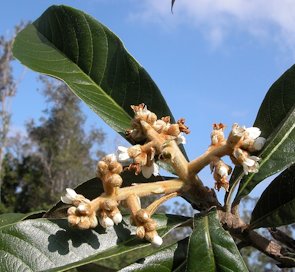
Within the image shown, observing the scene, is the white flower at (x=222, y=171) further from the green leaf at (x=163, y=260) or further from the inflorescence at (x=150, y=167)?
the green leaf at (x=163, y=260)

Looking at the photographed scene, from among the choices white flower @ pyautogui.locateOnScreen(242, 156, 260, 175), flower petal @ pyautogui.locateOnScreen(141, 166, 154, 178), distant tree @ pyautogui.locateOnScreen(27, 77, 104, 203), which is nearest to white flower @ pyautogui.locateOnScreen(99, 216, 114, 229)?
flower petal @ pyautogui.locateOnScreen(141, 166, 154, 178)

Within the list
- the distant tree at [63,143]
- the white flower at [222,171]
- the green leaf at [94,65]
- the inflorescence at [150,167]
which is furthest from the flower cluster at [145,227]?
→ the distant tree at [63,143]

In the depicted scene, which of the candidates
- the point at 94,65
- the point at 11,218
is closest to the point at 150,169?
the point at 11,218

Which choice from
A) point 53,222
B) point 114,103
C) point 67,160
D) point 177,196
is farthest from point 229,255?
point 67,160

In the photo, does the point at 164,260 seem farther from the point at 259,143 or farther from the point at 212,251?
the point at 259,143

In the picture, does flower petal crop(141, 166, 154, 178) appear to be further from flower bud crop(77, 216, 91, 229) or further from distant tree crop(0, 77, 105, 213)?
distant tree crop(0, 77, 105, 213)

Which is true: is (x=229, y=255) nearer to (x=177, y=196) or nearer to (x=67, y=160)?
(x=177, y=196)
